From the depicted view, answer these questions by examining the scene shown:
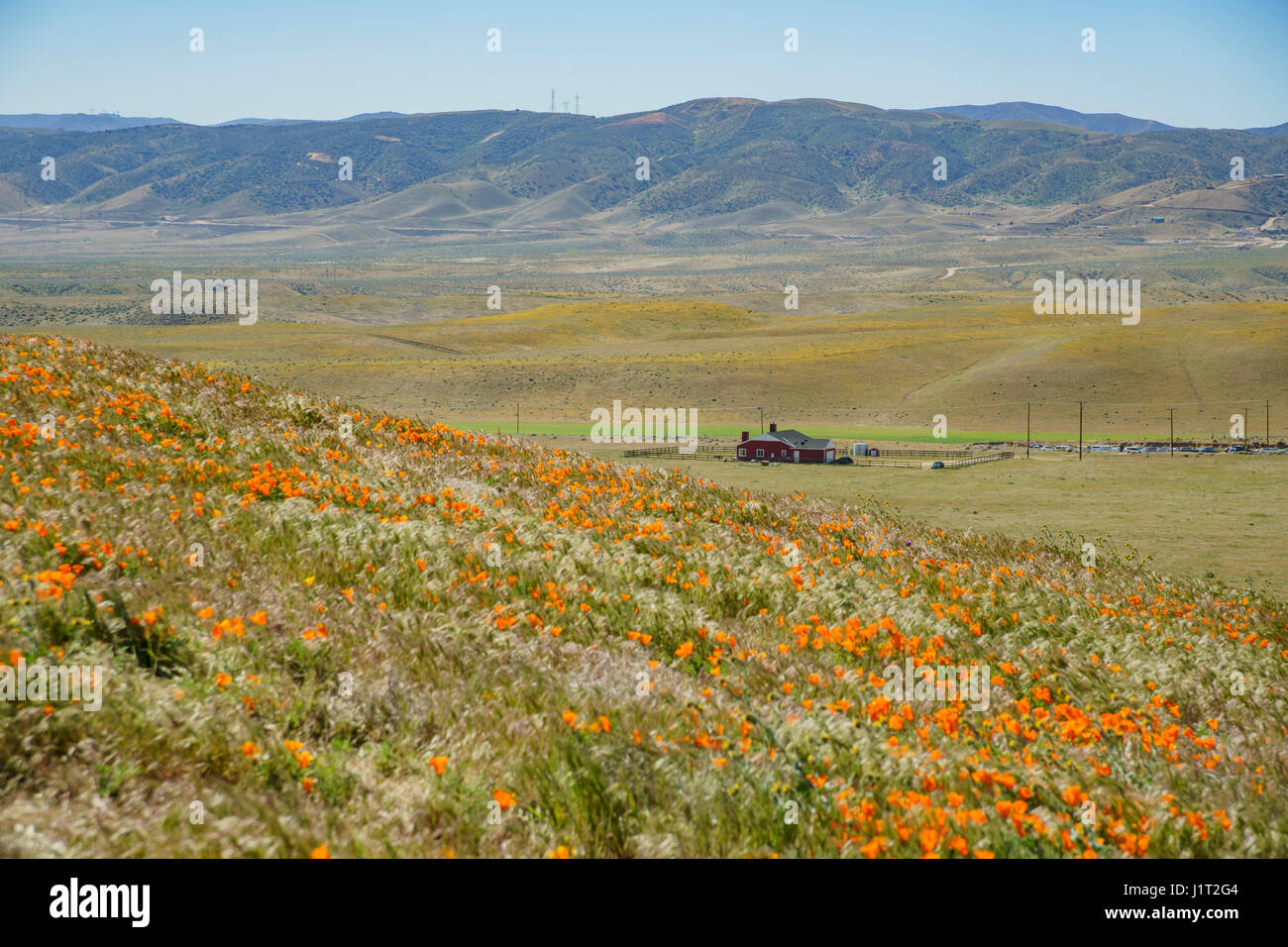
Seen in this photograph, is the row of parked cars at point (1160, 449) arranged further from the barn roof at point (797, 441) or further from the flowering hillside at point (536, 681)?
the flowering hillside at point (536, 681)

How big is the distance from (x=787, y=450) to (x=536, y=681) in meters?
71.1

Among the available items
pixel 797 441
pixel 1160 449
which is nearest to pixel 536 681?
pixel 797 441

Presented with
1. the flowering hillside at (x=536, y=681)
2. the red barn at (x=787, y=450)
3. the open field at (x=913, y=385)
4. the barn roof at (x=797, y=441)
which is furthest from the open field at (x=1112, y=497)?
the flowering hillside at (x=536, y=681)

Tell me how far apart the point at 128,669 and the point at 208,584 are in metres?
1.34

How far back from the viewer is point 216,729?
5.14 m

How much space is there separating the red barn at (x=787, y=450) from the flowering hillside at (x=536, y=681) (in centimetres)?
6484

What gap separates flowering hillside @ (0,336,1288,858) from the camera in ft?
15.8

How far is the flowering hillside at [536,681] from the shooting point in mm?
4801

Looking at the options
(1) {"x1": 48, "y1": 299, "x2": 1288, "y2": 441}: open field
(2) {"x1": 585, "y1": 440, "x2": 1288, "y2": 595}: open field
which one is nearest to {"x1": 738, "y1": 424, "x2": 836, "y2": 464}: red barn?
(2) {"x1": 585, "y1": 440, "x2": 1288, "y2": 595}: open field

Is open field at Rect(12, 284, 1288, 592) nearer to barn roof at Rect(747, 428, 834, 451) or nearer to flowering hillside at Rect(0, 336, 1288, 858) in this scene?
barn roof at Rect(747, 428, 834, 451)

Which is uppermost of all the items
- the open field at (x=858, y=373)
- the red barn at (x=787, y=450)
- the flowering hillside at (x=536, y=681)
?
the open field at (x=858, y=373)

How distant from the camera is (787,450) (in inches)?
3009

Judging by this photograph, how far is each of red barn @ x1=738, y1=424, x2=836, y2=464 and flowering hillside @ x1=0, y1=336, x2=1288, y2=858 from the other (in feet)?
213
